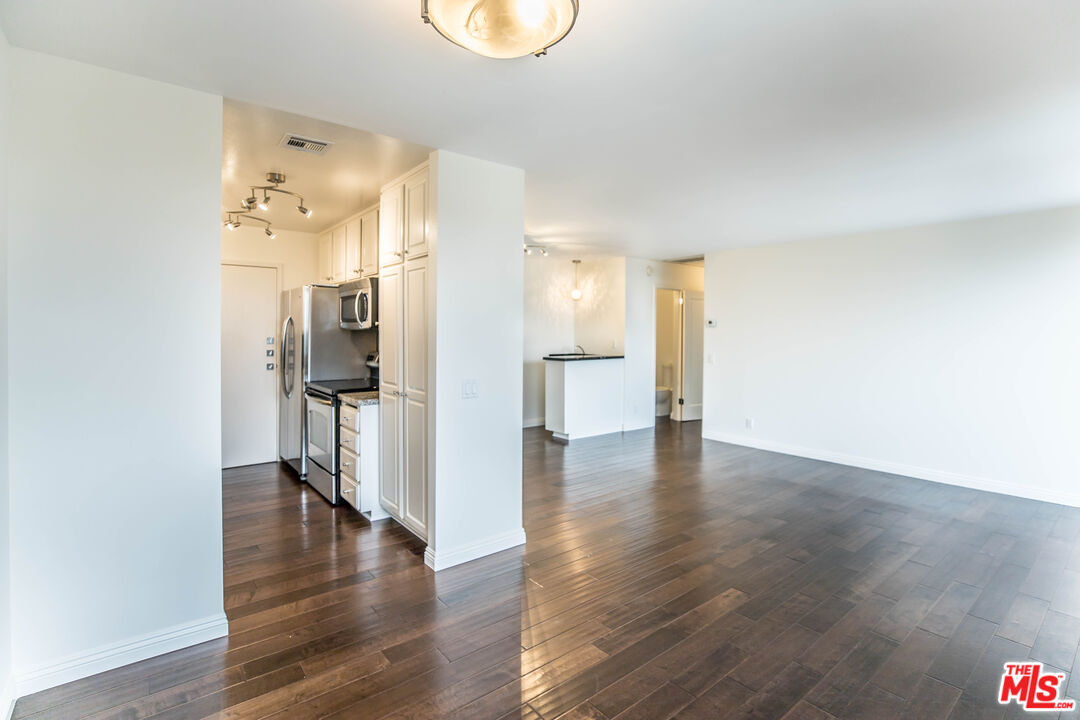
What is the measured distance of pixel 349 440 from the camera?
13.0ft

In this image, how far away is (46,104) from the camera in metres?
1.94

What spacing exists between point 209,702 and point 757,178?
4.09 metres

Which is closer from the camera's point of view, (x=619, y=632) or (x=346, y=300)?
(x=619, y=632)

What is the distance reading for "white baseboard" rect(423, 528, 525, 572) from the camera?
2.99 m

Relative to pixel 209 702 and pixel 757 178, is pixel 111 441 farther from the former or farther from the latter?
pixel 757 178

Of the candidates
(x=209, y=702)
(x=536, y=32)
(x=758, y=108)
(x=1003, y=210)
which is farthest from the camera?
(x=1003, y=210)

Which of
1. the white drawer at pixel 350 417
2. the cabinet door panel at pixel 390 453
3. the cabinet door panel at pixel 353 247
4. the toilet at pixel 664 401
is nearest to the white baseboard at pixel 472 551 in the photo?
the cabinet door panel at pixel 390 453

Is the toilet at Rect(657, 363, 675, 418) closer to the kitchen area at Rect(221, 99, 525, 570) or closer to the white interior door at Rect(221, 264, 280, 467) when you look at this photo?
the kitchen area at Rect(221, 99, 525, 570)

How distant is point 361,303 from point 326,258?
1518mm

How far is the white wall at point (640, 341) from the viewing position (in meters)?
7.38

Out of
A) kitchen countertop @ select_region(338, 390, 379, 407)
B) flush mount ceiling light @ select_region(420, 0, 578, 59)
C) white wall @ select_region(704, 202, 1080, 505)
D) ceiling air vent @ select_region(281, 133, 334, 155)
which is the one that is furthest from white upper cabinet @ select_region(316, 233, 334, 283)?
white wall @ select_region(704, 202, 1080, 505)

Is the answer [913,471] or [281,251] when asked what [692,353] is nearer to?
[913,471]

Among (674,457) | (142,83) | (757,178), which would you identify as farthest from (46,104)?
(674,457)

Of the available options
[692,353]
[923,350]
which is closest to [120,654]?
[923,350]
